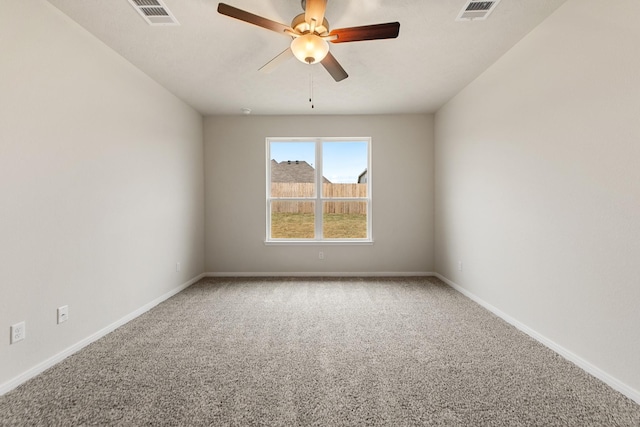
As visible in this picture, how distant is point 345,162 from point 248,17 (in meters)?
2.96

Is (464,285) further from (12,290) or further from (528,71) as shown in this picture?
(12,290)

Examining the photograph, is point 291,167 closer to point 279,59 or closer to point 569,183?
point 279,59

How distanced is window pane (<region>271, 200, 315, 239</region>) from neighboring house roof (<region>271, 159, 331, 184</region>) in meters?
0.37

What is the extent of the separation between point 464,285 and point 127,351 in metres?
3.51

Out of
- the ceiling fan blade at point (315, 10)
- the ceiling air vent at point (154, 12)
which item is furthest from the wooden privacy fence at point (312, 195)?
the ceiling fan blade at point (315, 10)

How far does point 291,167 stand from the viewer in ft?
15.0

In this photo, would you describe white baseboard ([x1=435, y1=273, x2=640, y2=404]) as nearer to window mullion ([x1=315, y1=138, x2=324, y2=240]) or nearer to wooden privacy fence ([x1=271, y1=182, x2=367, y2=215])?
wooden privacy fence ([x1=271, y1=182, x2=367, y2=215])

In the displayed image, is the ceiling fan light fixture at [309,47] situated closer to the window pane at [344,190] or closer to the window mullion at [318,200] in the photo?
the window mullion at [318,200]

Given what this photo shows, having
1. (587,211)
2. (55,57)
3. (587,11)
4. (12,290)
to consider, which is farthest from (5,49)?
(587,211)

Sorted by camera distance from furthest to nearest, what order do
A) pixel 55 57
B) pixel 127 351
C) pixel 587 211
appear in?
1. pixel 127 351
2. pixel 55 57
3. pixel 587 211

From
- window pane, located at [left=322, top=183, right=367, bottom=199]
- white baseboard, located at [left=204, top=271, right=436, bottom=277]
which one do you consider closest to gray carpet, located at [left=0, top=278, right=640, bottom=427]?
white baseboard, located at [left=204, top=271, right=436, bottom=277]

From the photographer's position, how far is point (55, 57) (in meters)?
2.01

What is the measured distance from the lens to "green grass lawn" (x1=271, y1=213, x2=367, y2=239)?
4555mm

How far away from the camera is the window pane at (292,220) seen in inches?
179
